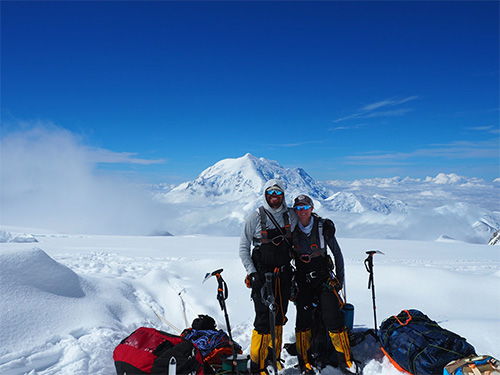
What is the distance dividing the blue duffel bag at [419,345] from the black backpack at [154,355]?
2.30m

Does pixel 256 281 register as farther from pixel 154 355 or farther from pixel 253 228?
pixel 154 355

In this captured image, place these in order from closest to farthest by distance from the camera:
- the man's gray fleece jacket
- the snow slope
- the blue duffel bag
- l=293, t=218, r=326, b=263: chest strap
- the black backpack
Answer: the black backpack
the blue duffel bag
the snow slope
the man's gray fleece jacket
l=293, t=218, r=326, b=263: chest strap

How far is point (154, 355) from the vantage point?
3072 millimetres

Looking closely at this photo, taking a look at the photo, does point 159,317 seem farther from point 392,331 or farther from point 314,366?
point 392,331

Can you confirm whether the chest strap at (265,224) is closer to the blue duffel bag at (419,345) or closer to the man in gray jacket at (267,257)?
the man in gray jacket at (267,257)

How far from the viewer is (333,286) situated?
3930 mm

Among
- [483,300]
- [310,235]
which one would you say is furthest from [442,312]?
[310,235]

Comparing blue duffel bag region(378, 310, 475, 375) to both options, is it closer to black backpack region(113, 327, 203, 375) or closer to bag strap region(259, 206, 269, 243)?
bag strap region(259, 206, 269, 243)

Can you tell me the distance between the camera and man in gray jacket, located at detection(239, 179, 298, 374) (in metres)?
3.72

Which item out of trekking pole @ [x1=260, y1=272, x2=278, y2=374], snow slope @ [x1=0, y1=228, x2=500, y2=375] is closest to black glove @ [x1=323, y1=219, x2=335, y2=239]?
trekking pole @ [x1=260, y1=272, x2=278, y2=374]

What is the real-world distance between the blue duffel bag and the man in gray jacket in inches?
53.4

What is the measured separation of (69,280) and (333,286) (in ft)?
14.8

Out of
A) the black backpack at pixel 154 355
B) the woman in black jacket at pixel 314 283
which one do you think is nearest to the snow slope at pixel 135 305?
the woman in black jacket at pixel 314 283

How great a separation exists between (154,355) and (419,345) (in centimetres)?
290
